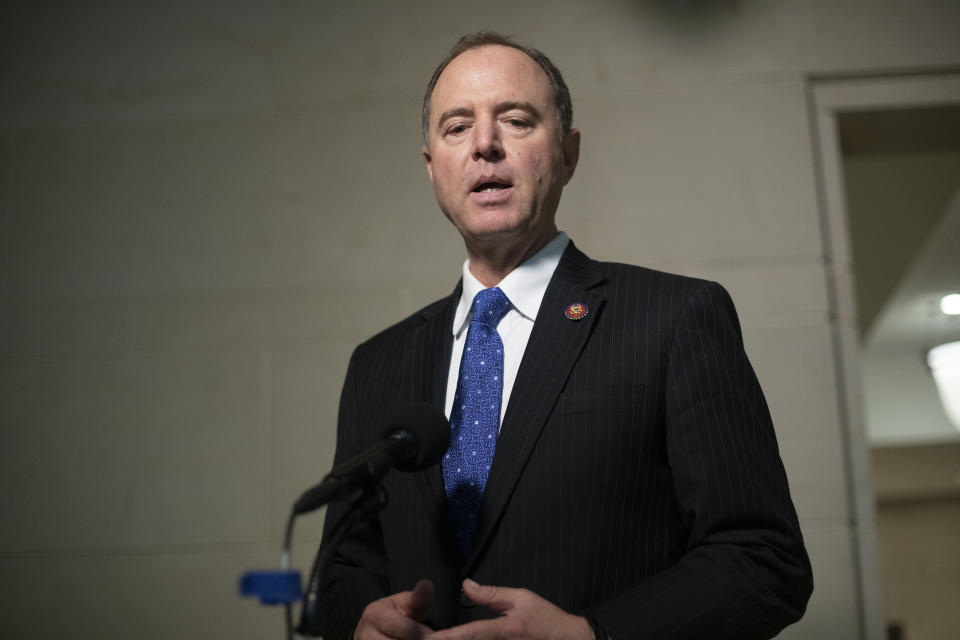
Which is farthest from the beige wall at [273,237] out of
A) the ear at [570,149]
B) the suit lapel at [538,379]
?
the suit lapel at [538,379]

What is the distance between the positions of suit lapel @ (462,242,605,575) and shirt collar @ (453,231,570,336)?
4 centimetres

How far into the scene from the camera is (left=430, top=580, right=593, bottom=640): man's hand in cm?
109

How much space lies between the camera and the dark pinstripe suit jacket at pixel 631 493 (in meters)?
1.20

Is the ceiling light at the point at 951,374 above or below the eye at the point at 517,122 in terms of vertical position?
below

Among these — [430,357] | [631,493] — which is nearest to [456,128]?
[430,357]

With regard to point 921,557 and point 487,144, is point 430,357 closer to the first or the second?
point 487,144

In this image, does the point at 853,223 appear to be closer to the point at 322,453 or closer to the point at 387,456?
the point at 322,453

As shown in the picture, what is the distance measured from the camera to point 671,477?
137cm

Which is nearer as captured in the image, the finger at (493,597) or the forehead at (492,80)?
the finger at (493,597)

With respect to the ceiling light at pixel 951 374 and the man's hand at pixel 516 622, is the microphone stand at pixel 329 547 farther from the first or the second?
the ceiling light at pixel 951 374

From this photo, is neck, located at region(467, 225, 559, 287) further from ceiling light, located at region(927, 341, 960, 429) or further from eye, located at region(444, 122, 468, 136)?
ceiling light, located at region(927, 341, 960, 429)

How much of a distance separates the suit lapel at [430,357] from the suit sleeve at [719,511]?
1.33 feet

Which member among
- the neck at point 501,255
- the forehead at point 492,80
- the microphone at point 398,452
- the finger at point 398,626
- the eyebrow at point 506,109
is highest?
the forehead at point 492,80

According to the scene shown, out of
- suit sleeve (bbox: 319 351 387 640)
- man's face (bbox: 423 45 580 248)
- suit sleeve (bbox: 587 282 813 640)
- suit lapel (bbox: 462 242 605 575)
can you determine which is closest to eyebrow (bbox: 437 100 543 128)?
man's face (bbox: 423 45 580 248)
